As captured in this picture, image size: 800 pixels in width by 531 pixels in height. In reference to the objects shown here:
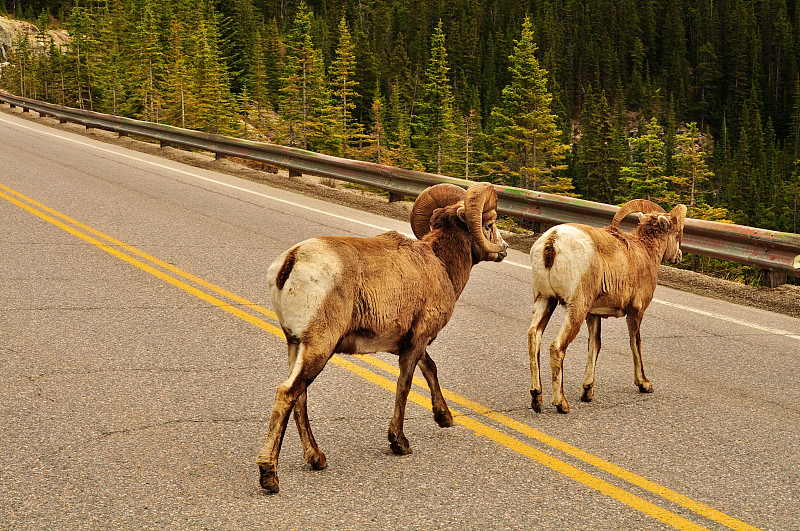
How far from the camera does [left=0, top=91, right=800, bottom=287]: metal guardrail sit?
31.5ft

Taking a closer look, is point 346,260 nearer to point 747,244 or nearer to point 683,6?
point 747,244

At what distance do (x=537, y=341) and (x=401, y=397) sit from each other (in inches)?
54.6

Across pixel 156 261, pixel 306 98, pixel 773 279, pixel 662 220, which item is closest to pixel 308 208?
pixel 156 261

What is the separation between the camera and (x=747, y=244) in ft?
32.1

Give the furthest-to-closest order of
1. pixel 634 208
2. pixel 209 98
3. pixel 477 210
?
pixel 209 98
pixel 634 208
pixel 477 210

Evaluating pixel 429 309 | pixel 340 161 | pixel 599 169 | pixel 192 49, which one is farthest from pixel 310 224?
pixel 599 169

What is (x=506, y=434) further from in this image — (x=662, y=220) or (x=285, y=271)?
(x=662, y=220)

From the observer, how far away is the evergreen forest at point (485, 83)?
6006 centimetres

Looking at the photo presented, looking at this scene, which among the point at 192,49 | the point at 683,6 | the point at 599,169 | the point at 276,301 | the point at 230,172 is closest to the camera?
the point at 276,301

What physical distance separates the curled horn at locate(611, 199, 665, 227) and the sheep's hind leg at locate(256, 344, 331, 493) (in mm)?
3234

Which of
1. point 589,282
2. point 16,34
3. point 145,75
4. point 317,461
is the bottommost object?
point 317,461

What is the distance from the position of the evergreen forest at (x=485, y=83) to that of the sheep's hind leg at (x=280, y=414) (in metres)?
44.4

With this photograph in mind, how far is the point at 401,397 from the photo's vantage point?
4.59m

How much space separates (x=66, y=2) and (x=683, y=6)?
4615 inches
